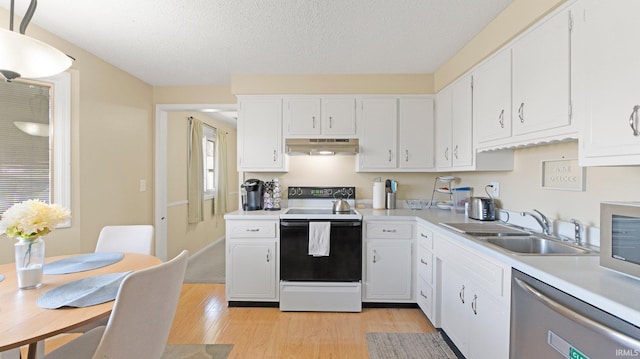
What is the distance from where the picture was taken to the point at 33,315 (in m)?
1.05

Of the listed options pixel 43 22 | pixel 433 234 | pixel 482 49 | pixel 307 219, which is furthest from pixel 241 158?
pixel 482 49

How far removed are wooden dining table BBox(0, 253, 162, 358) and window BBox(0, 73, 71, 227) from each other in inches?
42.3

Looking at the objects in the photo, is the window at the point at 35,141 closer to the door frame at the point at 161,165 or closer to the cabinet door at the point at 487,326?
the door frame at the point at 161,165

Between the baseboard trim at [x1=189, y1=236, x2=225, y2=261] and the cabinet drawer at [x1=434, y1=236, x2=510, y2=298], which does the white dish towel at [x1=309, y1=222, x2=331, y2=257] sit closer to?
the cabinet drawer at [x1=434, y1=236, x2=510, y2=298]

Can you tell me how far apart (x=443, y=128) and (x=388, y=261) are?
1.45 meters

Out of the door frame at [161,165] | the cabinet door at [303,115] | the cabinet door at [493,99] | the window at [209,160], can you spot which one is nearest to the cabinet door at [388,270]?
the cabinet door at [493,99]

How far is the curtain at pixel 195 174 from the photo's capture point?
4.30 metres

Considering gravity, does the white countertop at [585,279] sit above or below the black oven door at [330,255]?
above

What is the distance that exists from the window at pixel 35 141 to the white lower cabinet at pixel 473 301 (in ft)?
10.3

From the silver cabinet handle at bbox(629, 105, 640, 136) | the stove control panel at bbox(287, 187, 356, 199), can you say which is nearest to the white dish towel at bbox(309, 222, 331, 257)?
the stove control panel at bbox(287, 187, 356, 199)

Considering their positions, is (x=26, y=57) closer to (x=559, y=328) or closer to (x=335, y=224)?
(x=335, y=224)

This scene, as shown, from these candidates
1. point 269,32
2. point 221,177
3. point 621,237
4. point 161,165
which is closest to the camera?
point 621,237

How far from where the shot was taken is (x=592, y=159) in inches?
49.2

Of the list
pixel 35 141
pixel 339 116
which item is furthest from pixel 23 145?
pixel 339 116
